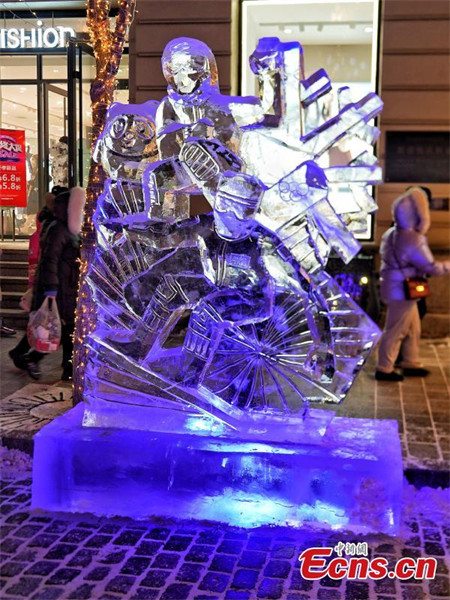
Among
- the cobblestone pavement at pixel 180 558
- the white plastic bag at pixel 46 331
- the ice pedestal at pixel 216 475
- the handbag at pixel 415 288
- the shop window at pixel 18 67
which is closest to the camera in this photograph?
the cobblestone pavement at pixel 180 558

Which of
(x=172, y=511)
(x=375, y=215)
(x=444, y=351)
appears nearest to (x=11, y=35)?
(x=375, y=215)

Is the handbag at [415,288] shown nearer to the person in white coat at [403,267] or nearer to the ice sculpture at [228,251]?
the person in white coat at [403,267]

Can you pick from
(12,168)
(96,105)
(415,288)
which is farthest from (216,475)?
(12,168)

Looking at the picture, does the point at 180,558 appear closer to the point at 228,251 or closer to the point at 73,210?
the point at 228,251

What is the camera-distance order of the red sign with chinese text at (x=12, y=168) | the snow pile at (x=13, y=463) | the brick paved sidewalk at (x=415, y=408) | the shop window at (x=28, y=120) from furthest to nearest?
the shop window at (x=28, y=120), the red sign with chinese text at (x=12, y=168), the brick paved sidewalk at (x=415, y=408), the snow pile at (x=13, y=463)

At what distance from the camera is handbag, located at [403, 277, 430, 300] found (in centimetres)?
716

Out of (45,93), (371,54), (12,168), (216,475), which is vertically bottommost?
(216,475)

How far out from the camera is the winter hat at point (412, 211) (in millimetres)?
7035

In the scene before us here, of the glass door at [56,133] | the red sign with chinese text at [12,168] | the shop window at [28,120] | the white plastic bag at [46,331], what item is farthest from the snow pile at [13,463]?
the shop window at [28,120]

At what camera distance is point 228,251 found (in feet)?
13.0

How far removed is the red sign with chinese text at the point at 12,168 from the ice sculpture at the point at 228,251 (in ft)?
24.6

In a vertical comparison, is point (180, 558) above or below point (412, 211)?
below

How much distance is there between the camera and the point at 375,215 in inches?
409

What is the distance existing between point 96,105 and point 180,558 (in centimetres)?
345
